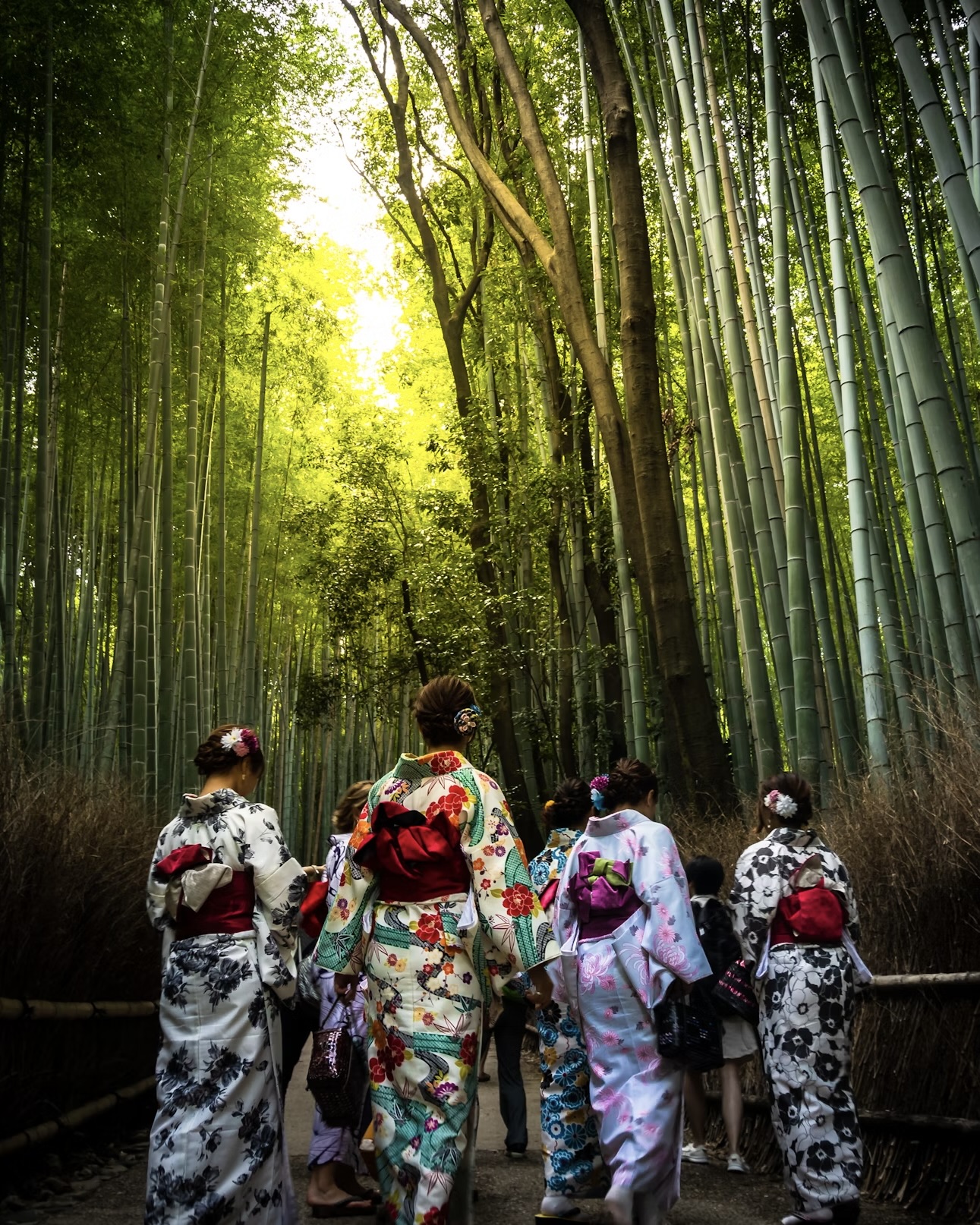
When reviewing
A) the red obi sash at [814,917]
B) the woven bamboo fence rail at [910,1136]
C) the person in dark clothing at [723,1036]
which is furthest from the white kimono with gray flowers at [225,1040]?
the person in dark clothing at [723,1036]

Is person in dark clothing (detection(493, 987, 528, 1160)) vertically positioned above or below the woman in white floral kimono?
below

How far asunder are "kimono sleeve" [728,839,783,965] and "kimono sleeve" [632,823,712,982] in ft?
1.35

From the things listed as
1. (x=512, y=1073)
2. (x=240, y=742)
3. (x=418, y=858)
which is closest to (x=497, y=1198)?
(x=512, y=1073)

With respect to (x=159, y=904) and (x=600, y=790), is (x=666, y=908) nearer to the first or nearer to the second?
(x=600, y=790)

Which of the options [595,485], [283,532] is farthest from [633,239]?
[283,532]

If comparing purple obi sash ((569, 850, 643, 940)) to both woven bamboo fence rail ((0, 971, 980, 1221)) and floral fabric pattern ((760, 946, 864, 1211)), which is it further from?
woven bamboo fence rail ((0, 971, 980, 1221))

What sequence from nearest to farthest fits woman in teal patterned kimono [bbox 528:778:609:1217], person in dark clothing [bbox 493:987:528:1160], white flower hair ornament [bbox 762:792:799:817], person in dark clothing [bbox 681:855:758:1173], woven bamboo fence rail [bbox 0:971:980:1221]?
woven bamboo fence rail [bbox 0:971:980:1221], woman in teal patterned kimono [bbox 528:778:609:1217], white flower hair ornament [bbox 762:792:799:817], person in dark clothing [bbox 681:855:758:1173], person in dark clothing [bbox 493:987:528:1160]

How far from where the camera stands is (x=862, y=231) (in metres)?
8.63

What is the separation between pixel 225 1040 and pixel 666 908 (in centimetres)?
103

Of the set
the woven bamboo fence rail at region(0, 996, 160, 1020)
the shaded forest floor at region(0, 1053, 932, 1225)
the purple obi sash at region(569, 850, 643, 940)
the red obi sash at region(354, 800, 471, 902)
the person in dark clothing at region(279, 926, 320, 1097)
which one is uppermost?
the red obi sash at region(354, 800, 471, 902)

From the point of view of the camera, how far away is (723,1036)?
137 inches

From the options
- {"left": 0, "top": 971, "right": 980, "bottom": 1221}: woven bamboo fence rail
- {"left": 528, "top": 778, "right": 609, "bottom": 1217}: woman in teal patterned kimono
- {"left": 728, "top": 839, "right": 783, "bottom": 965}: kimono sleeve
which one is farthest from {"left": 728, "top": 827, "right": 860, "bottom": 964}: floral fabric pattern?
{"left": 528, "top": 778, "right": 609, "bottom": 1217}: woman in teal patterned kimono

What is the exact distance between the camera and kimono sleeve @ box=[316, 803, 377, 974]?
2289 millimetres

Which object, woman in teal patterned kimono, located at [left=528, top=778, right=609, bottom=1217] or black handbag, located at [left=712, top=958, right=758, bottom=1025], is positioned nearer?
woman in teal patterned kimono, located at [left=528, top=778, right=609, bottom=1217]
